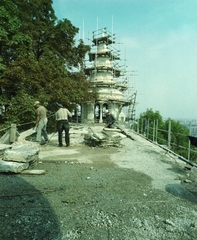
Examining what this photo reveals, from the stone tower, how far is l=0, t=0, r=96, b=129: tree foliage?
11.6 meters

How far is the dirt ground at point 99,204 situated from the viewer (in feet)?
8.02

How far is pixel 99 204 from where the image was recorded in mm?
3109

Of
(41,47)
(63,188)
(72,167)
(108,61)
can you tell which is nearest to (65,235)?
(63,188)

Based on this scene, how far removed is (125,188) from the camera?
3.83 m

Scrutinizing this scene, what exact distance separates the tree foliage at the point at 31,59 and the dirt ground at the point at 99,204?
8247 mm

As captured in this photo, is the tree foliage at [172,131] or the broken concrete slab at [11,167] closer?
the broken concrete slab at [11,167]

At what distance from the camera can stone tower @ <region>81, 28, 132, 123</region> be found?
29.1 meters

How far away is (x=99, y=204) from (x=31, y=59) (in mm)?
11330

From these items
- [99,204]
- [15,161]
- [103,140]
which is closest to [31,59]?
[103,140]

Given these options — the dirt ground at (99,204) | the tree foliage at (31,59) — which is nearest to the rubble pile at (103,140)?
→ the dirt ground at (99,204)

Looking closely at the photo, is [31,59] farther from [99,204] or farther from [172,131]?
[172,131]

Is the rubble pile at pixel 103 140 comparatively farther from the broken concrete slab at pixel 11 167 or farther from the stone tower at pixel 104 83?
the stone tower at pixel 104 83

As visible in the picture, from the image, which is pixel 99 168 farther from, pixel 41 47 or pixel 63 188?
pixel 41 47

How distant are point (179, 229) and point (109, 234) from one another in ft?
3.21
